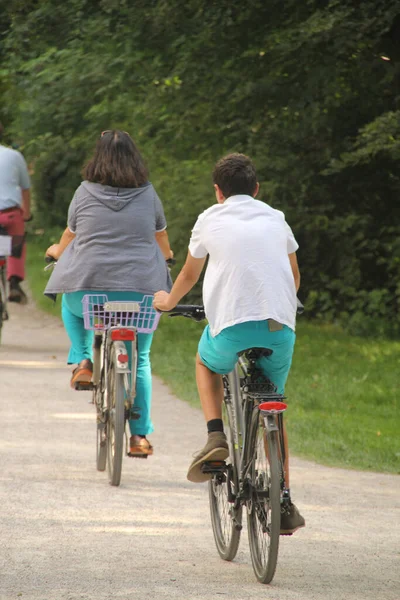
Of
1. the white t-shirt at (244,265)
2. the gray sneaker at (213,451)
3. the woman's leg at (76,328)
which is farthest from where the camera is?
the woman's leg at (76,328)

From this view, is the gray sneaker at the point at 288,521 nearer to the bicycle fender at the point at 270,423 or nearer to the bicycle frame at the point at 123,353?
the bicycle fender at the point at 270,423

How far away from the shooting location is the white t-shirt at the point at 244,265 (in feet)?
19.1

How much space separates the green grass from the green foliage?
135 centimetres

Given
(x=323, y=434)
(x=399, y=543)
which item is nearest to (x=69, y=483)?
(x=399, y=543)

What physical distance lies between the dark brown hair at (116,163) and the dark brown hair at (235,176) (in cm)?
214

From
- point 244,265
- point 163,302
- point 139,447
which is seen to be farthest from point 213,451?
point 139,447

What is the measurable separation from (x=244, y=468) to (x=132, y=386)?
7.19ft

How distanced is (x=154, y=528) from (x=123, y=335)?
5.16ft

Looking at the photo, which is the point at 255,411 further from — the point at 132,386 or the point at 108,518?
the point at 132,386

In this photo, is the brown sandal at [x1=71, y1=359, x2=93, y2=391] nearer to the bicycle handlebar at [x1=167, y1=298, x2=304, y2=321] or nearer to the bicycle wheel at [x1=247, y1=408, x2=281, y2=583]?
the bicycle handlebar at [x1=167, y1=298, x2=304, y2=321]

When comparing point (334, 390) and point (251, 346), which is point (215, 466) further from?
point (334, 390)

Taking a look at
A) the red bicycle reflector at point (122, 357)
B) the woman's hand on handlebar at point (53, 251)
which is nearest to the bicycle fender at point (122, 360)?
the red bicycle reflector at point (122, 357)

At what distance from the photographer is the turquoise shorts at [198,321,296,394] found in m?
5.88

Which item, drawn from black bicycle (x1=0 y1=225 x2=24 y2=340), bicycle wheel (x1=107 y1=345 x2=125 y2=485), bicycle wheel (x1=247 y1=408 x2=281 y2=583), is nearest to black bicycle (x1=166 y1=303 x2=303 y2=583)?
bicycle wheel (x1=247 y1=408 x2=281 y2=583)
